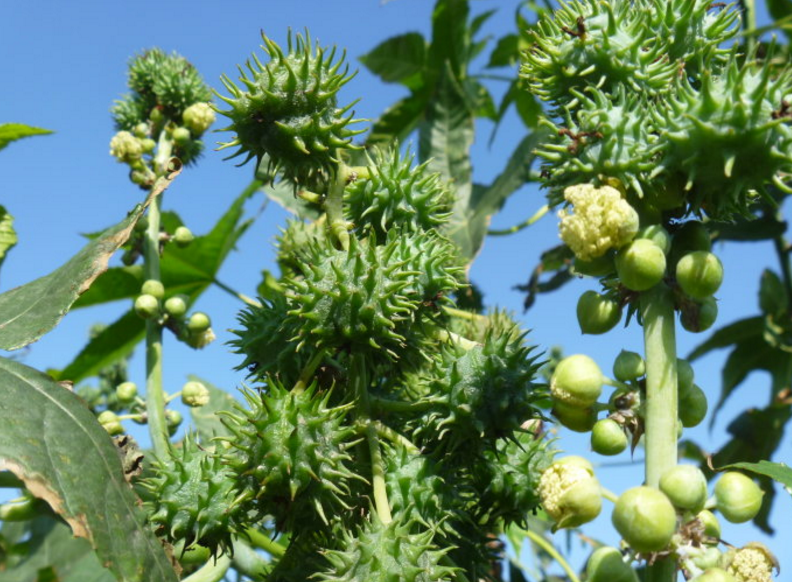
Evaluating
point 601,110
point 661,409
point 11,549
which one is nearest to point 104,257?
point 601,110

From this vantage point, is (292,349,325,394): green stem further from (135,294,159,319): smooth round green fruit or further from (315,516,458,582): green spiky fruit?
(135,294,159,319): smooth round green fruit

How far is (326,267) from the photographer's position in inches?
73.6

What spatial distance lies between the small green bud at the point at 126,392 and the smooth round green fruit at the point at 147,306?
319 mm

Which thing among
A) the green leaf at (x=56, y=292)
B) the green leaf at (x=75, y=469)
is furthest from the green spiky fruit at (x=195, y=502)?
the green leaf at (x=56, y=292)

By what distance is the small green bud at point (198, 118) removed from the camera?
312 cm

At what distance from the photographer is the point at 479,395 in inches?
72.1

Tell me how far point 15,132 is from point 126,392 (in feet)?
3.22

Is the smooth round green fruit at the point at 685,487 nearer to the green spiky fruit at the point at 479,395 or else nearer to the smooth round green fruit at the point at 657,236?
the smooth round green fruit at the point at 657,236

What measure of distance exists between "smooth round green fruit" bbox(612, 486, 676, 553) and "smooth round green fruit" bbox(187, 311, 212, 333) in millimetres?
1927

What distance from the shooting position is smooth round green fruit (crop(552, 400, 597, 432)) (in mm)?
1576

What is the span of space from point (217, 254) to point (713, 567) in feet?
8.98

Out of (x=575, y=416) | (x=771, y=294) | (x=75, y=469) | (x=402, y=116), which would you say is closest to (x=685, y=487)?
(x=575, y=416)

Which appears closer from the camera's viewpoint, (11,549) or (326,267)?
(326,267)

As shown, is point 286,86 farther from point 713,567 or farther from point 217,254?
point 217,254
